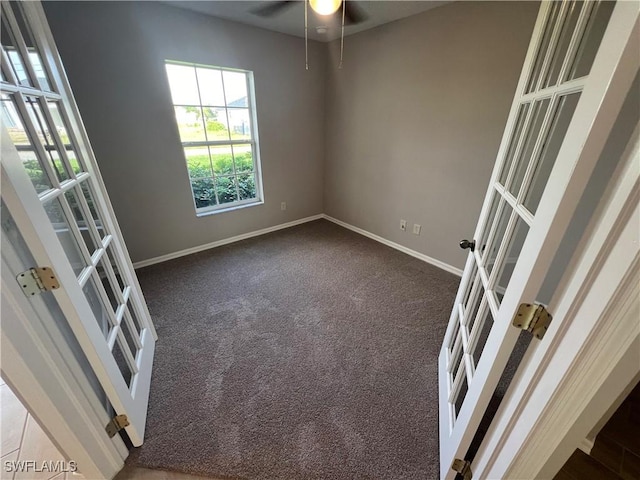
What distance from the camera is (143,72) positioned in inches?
90.4

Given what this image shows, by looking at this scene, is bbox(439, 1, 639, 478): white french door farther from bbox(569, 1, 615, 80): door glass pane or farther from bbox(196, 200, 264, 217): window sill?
bbox(196, 200, 264, 217): window sill

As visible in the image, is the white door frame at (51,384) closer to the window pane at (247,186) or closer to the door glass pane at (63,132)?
the door glass pane at (63,132)

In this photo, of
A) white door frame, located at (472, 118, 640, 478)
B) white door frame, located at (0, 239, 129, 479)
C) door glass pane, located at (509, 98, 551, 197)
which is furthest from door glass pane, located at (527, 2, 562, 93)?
white door frame, located at (0, 239, 129, 479)

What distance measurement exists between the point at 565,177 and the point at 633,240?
16 centimetres

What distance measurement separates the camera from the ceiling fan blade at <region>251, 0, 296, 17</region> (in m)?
Answer: 2.00

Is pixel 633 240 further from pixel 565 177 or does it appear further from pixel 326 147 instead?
pixel 326 147

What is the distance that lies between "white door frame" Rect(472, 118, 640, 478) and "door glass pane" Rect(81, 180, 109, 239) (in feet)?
5.93

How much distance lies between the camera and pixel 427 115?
2.55 m

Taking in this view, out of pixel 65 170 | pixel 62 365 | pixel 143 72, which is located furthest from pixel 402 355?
pixel 143 72

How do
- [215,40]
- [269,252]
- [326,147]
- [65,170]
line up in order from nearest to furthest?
[65,170], [215,40], [269,252], [326,147]

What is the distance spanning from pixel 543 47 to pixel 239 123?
276 centimetres

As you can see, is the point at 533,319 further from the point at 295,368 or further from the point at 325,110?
the point at 325,110

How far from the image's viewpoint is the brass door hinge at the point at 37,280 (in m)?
0.78
